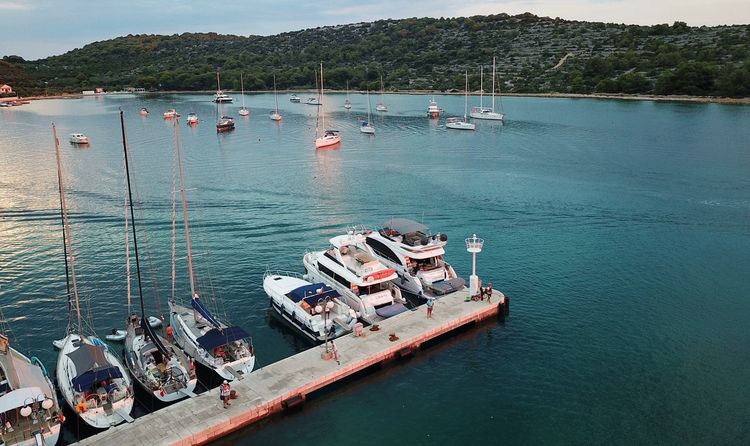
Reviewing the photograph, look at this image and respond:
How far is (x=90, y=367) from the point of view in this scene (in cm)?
2903

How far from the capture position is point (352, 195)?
74.2m

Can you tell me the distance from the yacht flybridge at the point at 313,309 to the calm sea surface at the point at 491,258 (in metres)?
1.23

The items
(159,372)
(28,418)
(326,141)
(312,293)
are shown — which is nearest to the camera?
(28,418)

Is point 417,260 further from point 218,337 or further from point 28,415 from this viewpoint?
point 28,415

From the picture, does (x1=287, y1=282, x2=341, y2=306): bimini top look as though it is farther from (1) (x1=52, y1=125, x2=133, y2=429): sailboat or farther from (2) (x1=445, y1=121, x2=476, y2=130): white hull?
(2) (x1=445, y1=121, x2=476, y2=130): white hull

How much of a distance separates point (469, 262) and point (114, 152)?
274ft

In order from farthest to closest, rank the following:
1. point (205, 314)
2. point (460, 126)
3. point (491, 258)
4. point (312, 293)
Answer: point (460, 126) → point (491, 258) → point (312, 293) → point (205, 314)

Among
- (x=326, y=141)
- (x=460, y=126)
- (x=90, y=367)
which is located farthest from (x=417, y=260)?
(x=460, y=126)

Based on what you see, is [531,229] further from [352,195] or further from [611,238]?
[352,195]

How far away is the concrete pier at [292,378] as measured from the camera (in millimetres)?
26141

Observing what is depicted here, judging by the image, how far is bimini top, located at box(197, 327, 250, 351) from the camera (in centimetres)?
3188

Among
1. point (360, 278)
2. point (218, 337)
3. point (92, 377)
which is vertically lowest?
point (92, 377)

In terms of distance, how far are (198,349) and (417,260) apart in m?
17.9

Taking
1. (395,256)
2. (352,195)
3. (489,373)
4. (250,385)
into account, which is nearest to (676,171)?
(352,195)
